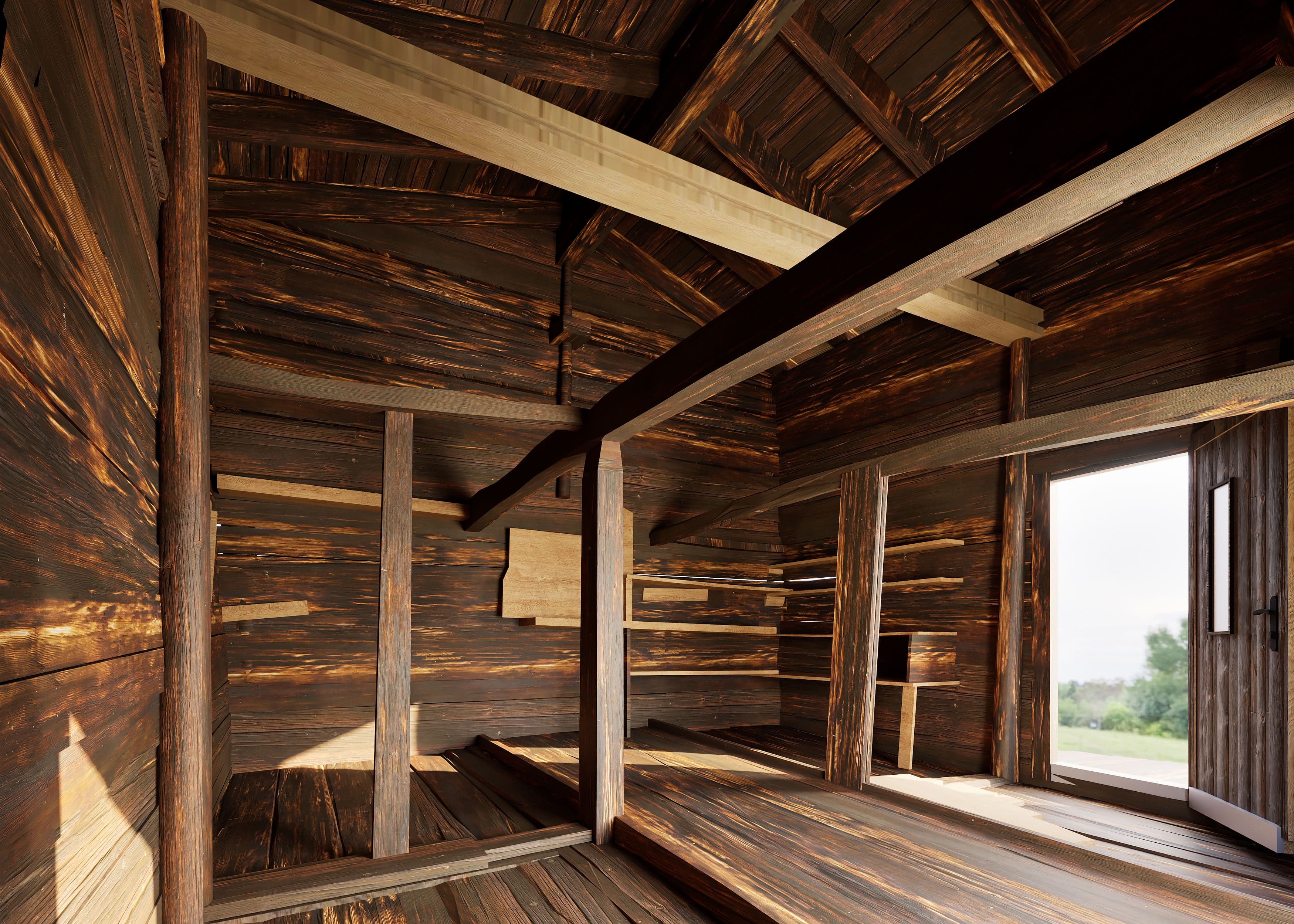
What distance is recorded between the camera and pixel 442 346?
Result: 4.62 metres

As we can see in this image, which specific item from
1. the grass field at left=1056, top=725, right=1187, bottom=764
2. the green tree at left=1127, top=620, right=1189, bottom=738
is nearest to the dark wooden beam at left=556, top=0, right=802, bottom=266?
the grass field at left=1056, top=725, right=1187, bottom=764

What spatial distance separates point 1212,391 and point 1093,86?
1.77m

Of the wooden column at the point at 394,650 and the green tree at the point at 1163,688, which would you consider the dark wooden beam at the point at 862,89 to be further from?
the green tree at the point at 1163,688

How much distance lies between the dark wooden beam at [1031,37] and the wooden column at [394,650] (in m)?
2.93

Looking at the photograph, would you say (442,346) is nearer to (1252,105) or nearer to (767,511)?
(767,511)

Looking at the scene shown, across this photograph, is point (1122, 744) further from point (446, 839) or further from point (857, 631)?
point (446, 839)

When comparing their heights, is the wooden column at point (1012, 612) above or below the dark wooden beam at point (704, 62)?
below

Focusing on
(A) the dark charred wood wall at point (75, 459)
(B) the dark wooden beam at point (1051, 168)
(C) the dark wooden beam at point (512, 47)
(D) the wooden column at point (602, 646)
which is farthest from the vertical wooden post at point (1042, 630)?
(A) the dark charred wood wall at point (75, 459)

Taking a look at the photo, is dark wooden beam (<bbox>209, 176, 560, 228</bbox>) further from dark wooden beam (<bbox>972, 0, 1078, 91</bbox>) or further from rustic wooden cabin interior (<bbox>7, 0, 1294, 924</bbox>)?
dark wooden beam (<bbox>972, 0, 1078, 91</bbox>)

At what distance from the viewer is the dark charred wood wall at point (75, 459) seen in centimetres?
82

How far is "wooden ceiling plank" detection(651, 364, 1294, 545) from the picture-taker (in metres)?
2.25

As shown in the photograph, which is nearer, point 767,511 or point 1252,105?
point 1252,105

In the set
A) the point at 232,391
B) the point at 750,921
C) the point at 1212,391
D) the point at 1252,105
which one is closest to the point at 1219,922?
the point at 750,921

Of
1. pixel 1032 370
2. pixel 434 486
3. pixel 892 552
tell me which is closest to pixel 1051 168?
pixel 1032 370
